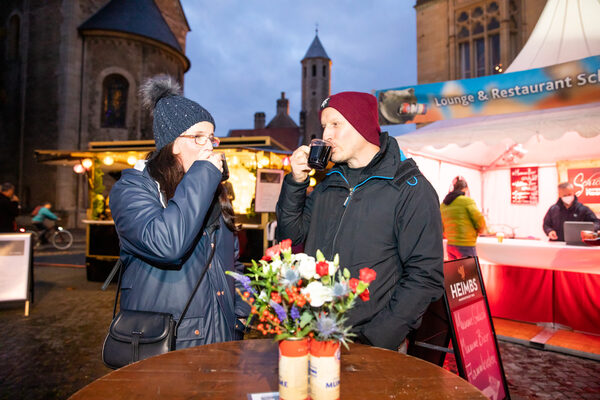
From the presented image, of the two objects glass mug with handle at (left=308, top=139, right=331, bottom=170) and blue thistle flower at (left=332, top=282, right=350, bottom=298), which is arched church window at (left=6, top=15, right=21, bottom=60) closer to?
glass mug with handle at (left=308, top=139, right=331, bottom=170)

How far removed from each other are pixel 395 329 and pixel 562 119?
4455mm

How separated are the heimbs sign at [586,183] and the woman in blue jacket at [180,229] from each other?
8025mm

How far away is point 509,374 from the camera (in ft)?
11.9

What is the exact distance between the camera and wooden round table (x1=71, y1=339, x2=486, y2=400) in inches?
45.9

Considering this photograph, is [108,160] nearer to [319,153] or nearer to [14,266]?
[14,266]

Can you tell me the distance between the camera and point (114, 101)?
1973 cm

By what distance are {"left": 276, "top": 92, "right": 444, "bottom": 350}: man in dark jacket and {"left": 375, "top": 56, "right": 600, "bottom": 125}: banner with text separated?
13.2ft

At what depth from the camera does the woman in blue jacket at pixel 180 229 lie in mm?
1455

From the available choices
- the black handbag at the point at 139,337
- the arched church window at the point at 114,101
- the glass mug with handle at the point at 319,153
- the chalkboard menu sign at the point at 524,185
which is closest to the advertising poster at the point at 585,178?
the chalkboard menu sign at the point at 524,185

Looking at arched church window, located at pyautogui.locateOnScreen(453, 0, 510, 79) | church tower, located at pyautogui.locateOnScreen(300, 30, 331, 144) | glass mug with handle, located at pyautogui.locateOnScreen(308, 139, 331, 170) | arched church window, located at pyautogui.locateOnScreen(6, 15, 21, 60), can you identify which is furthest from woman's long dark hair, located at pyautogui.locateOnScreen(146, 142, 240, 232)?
church tower, located at pyautogui.locateOnScreen(300, 30, 331, 144)

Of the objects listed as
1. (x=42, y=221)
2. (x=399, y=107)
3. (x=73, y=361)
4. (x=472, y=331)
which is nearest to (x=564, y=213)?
(x=399, y=107)

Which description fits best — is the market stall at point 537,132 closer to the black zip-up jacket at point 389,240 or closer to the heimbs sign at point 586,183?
the heimbs sign at point 586,183

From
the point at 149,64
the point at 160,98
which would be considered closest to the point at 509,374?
the point at 160,98

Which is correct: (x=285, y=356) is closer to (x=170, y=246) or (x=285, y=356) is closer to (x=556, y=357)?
(x=170, y=246)
